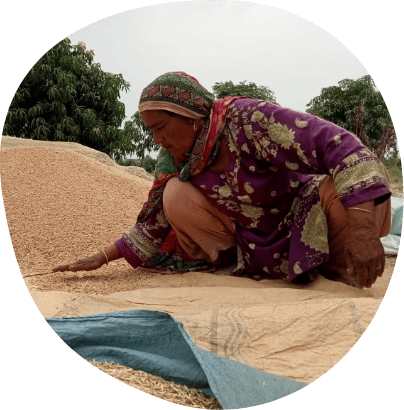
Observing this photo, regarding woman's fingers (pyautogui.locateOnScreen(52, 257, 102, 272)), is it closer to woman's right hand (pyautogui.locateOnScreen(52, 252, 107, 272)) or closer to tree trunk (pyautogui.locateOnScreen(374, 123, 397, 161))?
woman's right hand (pyautogui.locateOnScreen(52, 252, 107, 272))

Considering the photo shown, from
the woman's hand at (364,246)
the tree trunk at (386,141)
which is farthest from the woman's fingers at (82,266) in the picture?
the tree trunk at (386,141)

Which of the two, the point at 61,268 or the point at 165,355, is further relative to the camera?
the point at 61,268

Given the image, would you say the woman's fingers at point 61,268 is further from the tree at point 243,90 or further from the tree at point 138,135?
the tree at point 243,90

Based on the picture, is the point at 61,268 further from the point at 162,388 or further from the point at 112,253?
the point at 162,388

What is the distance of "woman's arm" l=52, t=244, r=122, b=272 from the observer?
2.46m

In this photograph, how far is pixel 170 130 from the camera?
228cm

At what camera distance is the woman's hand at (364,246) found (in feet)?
6.06

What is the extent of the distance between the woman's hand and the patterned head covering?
2.89 feet

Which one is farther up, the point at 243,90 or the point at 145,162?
Answer: the point at 243,90

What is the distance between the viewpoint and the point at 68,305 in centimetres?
216

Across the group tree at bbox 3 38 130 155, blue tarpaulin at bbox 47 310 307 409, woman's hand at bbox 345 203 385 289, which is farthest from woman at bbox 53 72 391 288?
blue tarpaulin at bbox 47 310 307 409

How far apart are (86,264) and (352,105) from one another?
1.56 meters

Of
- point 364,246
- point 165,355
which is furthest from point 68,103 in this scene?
point 364,246

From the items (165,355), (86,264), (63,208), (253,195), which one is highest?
(253,195)
